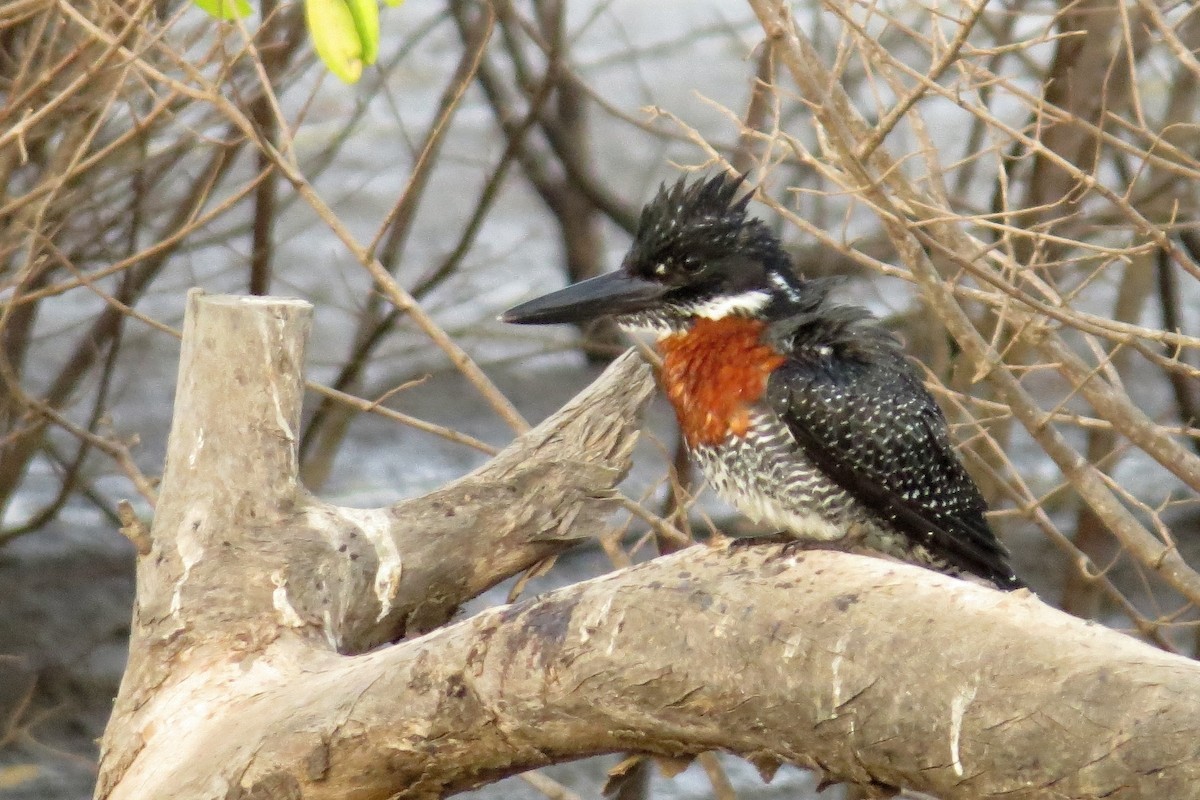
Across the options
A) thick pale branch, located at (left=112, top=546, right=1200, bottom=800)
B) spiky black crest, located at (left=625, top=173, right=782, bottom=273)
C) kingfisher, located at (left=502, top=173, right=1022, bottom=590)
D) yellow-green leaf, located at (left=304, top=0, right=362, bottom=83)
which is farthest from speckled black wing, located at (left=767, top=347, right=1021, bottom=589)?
yellow-green leaf, located at (left=304, top=0, right=362, bottom=83)

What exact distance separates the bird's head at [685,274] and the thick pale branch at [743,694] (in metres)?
0.84

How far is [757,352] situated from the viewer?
113 inches

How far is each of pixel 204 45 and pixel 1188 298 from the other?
472 centimetres

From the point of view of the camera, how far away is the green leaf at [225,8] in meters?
2.28

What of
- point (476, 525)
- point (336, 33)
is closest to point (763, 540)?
point (476, 525)

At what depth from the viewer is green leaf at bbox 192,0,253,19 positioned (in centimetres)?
228

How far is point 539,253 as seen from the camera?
7.64m

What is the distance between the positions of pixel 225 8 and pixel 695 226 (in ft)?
2.95

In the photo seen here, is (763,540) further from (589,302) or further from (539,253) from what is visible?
(539,253)

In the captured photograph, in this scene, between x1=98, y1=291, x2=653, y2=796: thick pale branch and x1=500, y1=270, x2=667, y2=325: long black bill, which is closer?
x1=98, y1=291, x2=653, y2=796: thick pale branch

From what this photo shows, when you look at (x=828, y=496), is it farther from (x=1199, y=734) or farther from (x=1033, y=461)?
(x=1033, y=461)

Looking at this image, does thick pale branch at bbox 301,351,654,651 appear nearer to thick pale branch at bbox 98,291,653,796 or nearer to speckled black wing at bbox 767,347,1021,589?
thick pale branch at bbox 98,291,653,796

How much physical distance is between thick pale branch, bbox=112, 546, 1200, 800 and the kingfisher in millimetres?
676

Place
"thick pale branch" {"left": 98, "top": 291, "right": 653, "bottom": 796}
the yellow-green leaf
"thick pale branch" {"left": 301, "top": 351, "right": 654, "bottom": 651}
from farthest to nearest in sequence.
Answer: "thick pale branch" {"left": 301, "top": 351, "right": 654, "bottom": 651} < "thick pale branch" {"left": 98, "top": 291, "right": 653, "bottom": 796} < the yellow-green leaf
